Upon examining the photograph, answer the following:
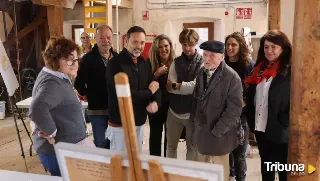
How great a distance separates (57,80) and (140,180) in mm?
1077

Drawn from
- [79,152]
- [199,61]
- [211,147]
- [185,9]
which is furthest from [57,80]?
[185,9]

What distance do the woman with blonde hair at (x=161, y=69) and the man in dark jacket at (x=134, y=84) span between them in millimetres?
391

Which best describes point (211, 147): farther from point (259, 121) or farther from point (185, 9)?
point (185, 9)

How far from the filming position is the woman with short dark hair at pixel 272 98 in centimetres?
222

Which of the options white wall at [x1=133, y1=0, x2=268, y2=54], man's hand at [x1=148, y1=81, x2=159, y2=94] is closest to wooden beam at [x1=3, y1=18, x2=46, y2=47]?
white wall at [x1=133, y1=0, x2=268, y2=54]

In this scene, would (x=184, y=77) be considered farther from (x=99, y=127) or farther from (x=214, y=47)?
(x=99, y=127)

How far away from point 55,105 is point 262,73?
1499 mm

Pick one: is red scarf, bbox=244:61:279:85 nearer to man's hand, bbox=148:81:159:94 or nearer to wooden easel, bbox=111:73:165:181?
man's hand, bbox=148:81:159:94

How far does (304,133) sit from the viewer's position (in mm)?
1792

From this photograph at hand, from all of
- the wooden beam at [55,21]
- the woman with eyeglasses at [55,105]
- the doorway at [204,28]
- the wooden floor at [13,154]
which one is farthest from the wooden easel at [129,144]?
the doorway at [204,28]

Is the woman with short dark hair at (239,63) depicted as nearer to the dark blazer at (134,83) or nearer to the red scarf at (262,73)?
the red scarf at (262,73)

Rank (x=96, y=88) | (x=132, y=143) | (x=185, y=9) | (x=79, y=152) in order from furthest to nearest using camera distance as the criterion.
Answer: (x=185, y=9)
(x=96, y=88)
(x=79, y=152)
(x=132, y=143)

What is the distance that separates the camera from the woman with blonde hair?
306 cm

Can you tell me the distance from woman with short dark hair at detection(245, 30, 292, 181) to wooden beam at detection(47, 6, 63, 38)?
2.97 meters
